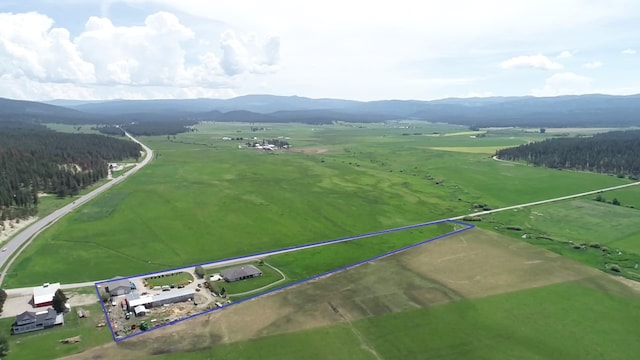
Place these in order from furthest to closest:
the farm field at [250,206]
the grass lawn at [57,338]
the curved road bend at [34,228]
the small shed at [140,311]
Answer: the farm field at [250,206] < the curved road bend at [34,228] < the small shed at [140,311] < the grass lawn at [57,338]

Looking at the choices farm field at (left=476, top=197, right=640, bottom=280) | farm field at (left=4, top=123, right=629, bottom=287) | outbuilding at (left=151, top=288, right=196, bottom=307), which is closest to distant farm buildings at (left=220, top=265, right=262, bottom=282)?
outbuilding at (left=151, top=288, right=196, bottom=307)

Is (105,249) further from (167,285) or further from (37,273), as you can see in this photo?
(167,285)

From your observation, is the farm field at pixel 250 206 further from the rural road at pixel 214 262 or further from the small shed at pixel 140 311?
the small shed at pixel 140 311

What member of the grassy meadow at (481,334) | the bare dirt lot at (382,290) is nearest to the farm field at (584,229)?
the bare dirt lot at (382,290)

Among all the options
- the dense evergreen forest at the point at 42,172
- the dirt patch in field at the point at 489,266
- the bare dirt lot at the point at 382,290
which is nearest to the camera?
A: the bare dirt lot at the point at 382,290

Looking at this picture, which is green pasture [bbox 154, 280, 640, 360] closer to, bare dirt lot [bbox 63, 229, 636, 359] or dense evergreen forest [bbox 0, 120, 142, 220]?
bare dirt lot [bbox 63, 229, 636, 359]

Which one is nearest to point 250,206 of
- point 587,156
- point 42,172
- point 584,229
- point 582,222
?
point 42,172

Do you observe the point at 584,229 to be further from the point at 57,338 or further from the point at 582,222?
the point at 57,338
